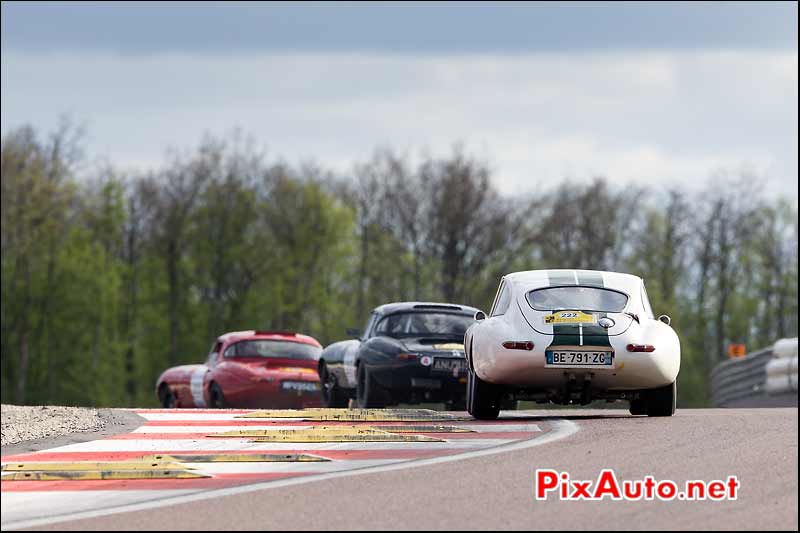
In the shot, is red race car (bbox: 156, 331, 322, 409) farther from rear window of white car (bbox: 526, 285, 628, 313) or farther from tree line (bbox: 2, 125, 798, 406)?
tree line (bbox: 2, 125, 798, 406)

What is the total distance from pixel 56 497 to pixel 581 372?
19.2 ft

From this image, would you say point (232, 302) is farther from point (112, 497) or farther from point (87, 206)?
point (112, 497)

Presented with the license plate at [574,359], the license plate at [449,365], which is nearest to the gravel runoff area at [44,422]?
the license plate at [574,359]

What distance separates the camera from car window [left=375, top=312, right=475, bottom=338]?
61.4ft

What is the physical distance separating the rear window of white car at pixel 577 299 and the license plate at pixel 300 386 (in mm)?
9129

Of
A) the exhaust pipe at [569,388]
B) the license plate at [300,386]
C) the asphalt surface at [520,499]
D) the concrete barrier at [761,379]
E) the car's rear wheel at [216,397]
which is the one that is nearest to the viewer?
the asphalt surface at [520,499]

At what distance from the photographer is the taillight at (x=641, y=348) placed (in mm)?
13344

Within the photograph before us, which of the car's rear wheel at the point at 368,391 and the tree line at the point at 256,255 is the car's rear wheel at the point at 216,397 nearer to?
the car's rear wheel at the point at 368,391

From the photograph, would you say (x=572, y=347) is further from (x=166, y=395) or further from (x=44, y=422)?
(x=166, y=395)

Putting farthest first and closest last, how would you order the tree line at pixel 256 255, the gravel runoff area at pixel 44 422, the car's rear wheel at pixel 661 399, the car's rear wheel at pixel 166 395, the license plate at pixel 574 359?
the tree line at pixel 256 255 < the car's rear wheel at pixel 166 395 < the car's rear wheel at pixel 661 399 < the license plate at pixel 574 359 < the gravel runoff area at pixel 44 422

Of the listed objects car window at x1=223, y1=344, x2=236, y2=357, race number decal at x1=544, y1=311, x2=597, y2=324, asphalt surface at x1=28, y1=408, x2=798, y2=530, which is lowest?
asphalt surface at x1=28, y1=408, x2=798, y2=530

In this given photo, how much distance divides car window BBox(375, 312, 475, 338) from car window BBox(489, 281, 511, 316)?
3919 mm

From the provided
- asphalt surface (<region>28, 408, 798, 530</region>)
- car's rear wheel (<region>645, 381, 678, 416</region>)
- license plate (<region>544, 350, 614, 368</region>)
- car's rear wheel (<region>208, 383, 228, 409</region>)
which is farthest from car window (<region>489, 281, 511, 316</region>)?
car's rear wheel (<region>208, 383, 228, 409</region>)

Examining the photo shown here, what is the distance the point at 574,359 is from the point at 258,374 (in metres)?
9.85
